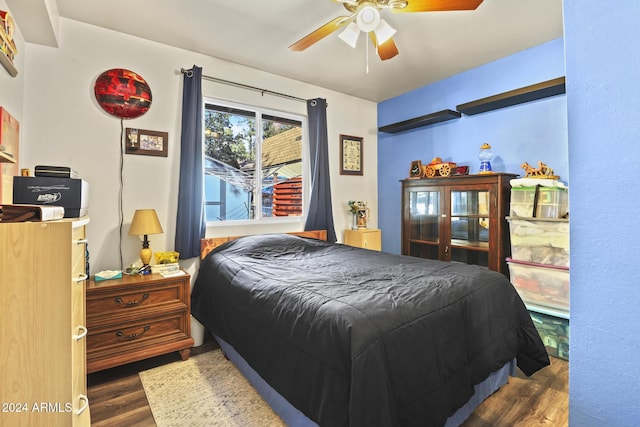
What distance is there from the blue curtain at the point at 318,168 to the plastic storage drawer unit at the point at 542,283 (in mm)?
1996

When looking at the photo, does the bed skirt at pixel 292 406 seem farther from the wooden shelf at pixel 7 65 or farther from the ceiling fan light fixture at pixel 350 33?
the ceiling fan light fixture at pixel 350 33

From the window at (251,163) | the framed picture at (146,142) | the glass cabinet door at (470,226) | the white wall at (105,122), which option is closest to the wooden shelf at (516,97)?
the glass cabinet door at (470,226)

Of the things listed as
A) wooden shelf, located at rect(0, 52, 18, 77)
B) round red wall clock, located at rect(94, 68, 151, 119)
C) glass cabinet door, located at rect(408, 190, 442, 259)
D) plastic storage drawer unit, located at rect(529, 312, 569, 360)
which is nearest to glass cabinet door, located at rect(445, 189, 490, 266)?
glass cabinet door, located at rect(408, 190, 442, 259)

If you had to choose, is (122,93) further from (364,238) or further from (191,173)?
(364,238)

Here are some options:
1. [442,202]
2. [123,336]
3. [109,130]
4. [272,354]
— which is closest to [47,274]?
[272,354]

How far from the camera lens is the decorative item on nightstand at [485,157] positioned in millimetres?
3240

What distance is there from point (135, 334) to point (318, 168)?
2474 millimetres

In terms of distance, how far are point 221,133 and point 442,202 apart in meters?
2.54

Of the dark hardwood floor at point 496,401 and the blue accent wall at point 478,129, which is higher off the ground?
the blue accent wall at point 478,129

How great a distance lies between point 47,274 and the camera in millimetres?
1000

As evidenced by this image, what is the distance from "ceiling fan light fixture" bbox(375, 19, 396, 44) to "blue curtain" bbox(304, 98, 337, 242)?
164 cm

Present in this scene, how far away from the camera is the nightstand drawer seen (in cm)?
215

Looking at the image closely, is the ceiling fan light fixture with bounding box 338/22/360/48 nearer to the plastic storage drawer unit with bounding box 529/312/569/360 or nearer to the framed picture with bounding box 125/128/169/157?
the framed picture with bounding box 125/128/169/157

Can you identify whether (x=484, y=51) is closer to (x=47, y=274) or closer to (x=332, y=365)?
(x=332, y=365)
